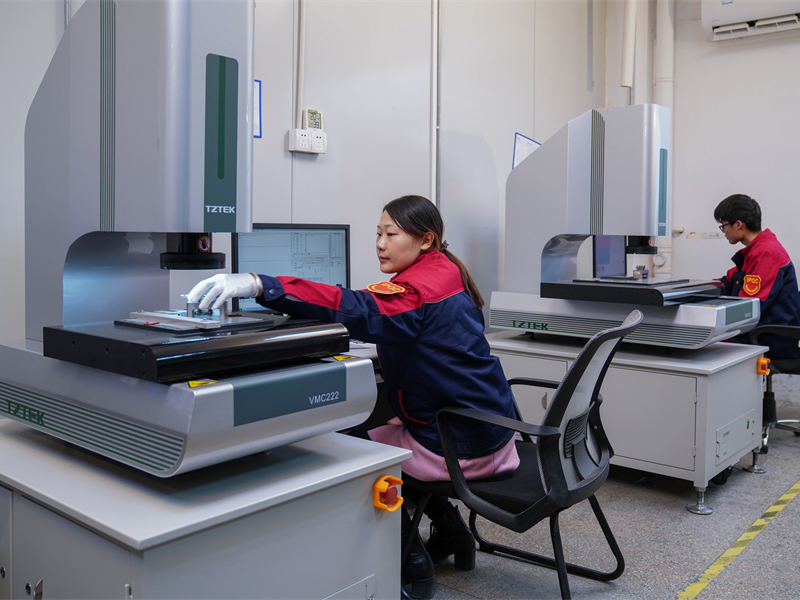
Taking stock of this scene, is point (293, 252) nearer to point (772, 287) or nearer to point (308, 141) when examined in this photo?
point (308, 141)

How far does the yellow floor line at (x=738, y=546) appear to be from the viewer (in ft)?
6.66

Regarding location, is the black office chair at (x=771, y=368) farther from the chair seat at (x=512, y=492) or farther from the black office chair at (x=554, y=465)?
the chair seat at (x=512, y=492)

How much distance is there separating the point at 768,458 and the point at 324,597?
266 centimetres

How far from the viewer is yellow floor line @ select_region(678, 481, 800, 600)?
6.66ft

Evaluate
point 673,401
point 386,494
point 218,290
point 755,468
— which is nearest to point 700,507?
point 673,401

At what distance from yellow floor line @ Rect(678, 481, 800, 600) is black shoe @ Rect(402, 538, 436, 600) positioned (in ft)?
2.27

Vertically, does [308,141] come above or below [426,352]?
above

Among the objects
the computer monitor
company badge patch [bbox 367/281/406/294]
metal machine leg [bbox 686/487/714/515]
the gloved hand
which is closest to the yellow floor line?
metal machine leg [bbox 686/487/714/515]

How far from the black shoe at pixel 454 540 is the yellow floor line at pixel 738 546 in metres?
0.59

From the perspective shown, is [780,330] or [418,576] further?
[780,330]

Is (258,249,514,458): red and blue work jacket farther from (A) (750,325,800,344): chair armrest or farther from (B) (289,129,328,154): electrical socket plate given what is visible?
(A) (750,325,800,344): chair armrest

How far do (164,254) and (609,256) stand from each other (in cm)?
236

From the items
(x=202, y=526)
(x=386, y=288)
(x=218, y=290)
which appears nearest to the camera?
(x=202, y=526)

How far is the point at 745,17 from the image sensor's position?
13.3 feet
